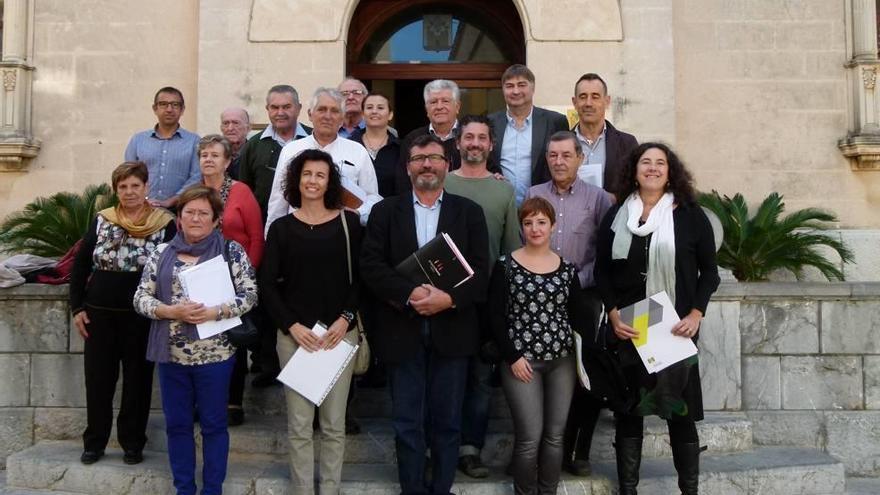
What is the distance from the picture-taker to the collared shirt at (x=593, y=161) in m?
5.71

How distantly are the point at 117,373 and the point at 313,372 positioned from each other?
6.00 ft

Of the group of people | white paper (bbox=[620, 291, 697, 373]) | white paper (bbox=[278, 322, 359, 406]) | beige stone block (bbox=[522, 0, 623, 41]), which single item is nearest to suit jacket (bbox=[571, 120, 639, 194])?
the group of people

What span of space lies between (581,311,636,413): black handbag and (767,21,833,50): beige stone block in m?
6.28

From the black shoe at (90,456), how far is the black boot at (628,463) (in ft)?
12.0

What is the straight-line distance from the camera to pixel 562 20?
929 centimetres

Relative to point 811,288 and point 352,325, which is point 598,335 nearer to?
point 352,325

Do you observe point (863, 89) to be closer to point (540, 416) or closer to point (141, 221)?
point (540, 416)

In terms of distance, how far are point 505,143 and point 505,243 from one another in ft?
3.28

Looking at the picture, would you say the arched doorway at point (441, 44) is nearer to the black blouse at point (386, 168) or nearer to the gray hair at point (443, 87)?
the black blouse at point (386, 168)

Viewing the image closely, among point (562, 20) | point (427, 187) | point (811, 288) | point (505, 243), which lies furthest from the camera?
point (562, 20)

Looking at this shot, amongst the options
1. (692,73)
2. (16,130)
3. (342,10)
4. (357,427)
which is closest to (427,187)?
(357,427)

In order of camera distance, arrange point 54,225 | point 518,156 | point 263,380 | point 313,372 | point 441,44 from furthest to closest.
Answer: point 441,44, point 54,225, point 263,380, point 518,156, point 313,372

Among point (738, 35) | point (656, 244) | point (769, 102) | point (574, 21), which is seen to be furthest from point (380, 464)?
point (738, 35)

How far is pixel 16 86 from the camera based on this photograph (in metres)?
9.60
